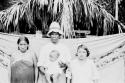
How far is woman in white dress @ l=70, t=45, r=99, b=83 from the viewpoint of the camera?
5.23 meters

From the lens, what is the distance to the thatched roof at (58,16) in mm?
6727

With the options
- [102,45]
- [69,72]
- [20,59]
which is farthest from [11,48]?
[102,45]

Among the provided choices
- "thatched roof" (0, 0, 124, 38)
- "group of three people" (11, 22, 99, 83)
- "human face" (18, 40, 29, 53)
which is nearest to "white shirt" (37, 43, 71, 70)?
"group of three people" (11, 22, 99, 83)

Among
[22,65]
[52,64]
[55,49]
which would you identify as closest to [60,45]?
[55,49]

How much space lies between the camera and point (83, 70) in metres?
5.27

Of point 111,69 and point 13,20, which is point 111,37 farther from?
point 13,20

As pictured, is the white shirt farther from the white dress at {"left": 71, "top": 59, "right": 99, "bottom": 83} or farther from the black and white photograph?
the white dress at {"left": 71, "top": 59, "right": 99, "bottom": 83}

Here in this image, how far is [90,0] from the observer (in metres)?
7.19

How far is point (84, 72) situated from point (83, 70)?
4cm

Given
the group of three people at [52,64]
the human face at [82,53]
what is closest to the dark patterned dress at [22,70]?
the group of three people at [52,64]

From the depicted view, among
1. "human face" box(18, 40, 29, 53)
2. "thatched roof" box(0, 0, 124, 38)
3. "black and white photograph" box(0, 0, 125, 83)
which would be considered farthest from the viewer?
"thatched roof" box(0, 0, 124, 38)

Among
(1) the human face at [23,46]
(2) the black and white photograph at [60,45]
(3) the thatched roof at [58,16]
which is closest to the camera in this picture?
(1) the human face at [23,46]

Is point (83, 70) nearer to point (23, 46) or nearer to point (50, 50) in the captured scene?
point (50, 50)

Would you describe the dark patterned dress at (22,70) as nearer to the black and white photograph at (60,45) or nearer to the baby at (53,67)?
the black and white photograph at (60,45)
